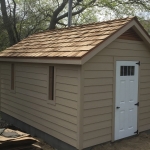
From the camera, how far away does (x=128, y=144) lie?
7.17m

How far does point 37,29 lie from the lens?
20125 mm

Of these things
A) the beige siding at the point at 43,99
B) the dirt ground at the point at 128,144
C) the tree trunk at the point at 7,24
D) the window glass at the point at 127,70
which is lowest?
the dirt ground at the point at 128,144

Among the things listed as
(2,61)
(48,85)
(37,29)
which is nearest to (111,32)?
(48,85)

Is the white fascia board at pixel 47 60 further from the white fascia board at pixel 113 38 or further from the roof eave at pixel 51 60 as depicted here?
the white fascia board at pixel 113 38

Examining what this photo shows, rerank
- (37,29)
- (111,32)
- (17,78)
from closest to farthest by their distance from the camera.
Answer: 1. (111,32)
2. (17,78)
3. (37,29)

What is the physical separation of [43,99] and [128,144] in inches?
117

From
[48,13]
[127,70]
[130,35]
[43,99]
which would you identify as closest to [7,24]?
[48,13]

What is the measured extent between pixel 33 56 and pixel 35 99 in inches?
58.6

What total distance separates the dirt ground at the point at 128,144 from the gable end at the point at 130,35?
320 cm

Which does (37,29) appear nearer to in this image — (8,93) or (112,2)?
(112,2)

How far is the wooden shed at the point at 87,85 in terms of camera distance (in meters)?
6.29

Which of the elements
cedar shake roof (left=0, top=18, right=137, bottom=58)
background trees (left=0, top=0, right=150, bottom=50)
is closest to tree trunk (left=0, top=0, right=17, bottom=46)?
background trees (left=0, top=0, right=150, bottom=50)

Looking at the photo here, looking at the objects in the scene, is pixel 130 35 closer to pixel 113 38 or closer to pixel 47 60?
pixel 113 38

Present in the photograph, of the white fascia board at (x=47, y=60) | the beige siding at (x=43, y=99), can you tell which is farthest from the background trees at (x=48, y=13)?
the white fascia board at (x=47, y=60)
